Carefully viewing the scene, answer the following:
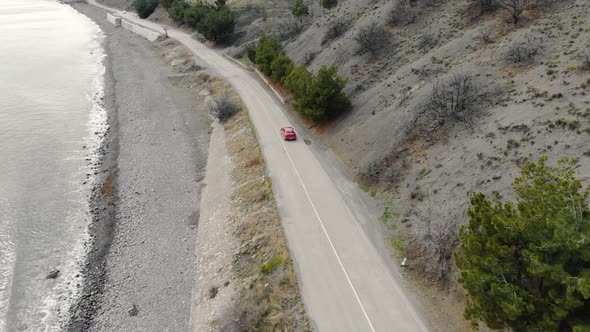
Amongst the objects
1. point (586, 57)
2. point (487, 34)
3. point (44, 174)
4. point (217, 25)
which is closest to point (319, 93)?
point (487, 34)

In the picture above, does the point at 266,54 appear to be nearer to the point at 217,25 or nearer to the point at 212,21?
the point at 217,25

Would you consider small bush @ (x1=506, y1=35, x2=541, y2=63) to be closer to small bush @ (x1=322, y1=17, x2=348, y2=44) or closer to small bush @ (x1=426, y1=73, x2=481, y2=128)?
small bush @ (x1=426, y1=73, x2=481, y2=128)

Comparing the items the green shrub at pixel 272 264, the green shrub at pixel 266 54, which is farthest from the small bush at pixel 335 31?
the green shrub at pixel 272 264

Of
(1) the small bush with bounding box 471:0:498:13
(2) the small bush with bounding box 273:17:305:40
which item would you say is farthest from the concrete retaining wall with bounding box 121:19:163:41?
(1) the small bush with bounding box 471:0:498:13

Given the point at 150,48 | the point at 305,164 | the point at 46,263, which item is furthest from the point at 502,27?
the point at 150,48

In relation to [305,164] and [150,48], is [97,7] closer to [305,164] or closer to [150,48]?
[150,48]
